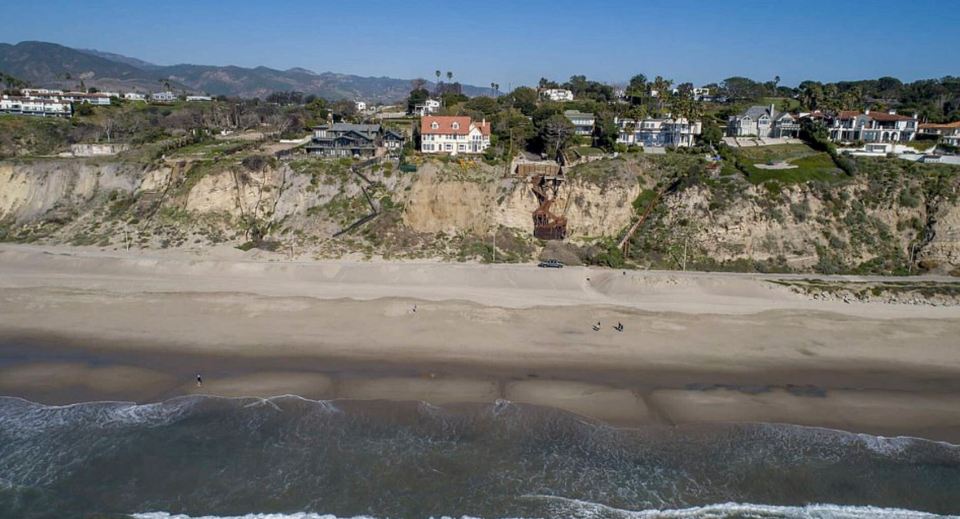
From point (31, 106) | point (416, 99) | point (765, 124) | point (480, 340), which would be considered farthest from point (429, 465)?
point (31, 106)

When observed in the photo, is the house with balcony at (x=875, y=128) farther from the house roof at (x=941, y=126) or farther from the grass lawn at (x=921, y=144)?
the grass lawn at (x=921, y=144)

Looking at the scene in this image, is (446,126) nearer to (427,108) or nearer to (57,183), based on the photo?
(427,108)

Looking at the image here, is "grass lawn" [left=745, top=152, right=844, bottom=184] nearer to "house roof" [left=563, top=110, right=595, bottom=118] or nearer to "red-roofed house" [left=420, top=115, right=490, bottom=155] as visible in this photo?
"red-roofed house" [left=420, top=115, right=490, bottom=155]

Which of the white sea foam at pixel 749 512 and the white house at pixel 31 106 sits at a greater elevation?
the white house at pixel 31 106

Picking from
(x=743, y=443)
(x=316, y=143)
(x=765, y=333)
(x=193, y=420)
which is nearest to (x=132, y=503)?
(x=193, y=420)

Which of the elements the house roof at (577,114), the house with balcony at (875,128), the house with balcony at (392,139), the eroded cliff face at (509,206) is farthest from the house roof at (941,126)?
the house with balcony at (392,139)

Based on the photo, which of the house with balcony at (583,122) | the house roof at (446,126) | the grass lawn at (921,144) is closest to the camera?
the house roof at (446,126)
